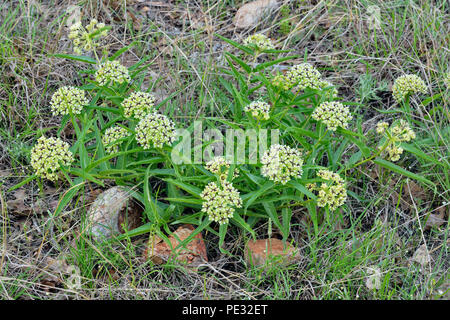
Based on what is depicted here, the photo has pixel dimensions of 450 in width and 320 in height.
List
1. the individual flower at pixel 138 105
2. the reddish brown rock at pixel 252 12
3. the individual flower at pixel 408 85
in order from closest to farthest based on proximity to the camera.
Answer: the individual flower at pixel 138 105
the individual flower at pixel 408 85
the reddish brown rock at pixel 252 12

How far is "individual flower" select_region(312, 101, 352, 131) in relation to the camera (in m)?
3.24

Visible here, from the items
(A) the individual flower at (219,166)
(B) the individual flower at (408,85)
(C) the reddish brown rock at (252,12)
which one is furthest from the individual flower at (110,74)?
(B) the individual flower at (408,85)

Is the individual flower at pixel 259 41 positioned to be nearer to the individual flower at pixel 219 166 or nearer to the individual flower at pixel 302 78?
the individual flower at pixel 302 78

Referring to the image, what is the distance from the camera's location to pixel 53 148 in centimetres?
324

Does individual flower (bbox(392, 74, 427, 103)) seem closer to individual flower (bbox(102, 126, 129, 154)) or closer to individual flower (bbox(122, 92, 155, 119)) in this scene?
individual flower (bbox(122, 92, 155, 119))

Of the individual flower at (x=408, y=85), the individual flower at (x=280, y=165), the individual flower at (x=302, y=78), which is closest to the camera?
the individual flower at (x=280, y=165)

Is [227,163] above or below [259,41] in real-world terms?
below

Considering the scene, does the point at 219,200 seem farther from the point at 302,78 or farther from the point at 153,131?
the point at 302,78

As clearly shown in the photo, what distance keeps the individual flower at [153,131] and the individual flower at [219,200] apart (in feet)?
1.52

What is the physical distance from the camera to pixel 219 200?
3010 mm

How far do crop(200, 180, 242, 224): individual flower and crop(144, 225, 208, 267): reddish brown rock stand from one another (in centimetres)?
47

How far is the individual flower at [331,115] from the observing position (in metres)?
3.24

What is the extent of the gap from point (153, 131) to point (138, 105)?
1.13 feet

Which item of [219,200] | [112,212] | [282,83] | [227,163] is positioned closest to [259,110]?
[282,83]
